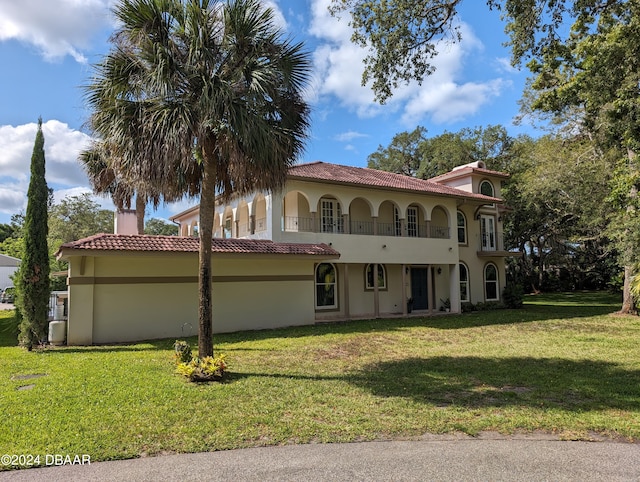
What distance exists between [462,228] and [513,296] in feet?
16.0

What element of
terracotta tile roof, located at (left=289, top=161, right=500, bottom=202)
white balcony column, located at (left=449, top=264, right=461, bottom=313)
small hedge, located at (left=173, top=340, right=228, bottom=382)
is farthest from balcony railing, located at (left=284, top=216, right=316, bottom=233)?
small hedge, located at (left=173, top=340, right=228, bottom=382)

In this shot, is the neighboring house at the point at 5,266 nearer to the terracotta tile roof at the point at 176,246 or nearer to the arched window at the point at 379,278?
the terracotta tile roof at the point at 176,246

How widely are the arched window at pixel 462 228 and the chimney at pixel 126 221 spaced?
16660mm

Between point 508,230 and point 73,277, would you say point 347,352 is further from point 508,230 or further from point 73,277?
point 508,230

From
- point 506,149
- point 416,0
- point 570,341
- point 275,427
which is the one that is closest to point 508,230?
point 506,149

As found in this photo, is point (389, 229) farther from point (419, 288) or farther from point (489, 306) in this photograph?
point (489, 306)

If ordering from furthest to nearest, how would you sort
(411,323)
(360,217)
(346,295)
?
1. (360,217)
2. (346,295)
3. (411,323)

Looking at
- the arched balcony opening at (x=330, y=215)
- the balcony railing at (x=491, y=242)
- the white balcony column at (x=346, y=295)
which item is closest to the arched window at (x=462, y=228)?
the balcony railing at (x=491, y=242)

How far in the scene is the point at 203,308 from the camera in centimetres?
838

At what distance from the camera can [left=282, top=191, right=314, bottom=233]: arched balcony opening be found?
60.7ft

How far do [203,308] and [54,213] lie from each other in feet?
113

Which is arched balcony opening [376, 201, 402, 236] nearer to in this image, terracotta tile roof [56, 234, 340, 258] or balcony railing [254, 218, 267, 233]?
terracotta tile roof [56, 234, 340, 258]

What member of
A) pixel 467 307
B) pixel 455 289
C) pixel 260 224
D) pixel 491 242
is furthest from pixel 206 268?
pixel 491 242

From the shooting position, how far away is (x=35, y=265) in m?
11.3
